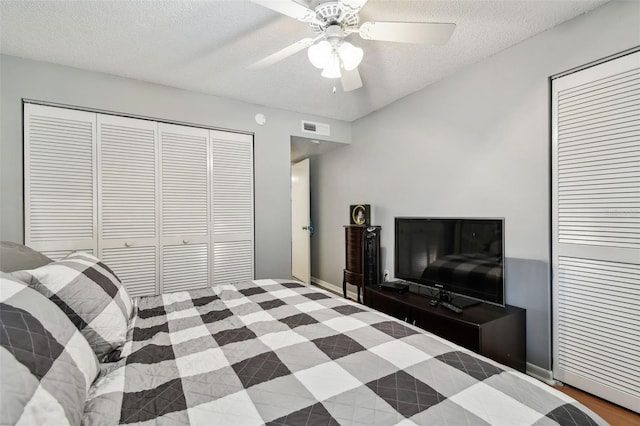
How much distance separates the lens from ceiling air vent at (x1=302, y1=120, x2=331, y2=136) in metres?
3.62

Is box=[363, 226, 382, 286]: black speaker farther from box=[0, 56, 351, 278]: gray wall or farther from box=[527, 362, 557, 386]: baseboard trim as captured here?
box=[527, 362, 557, 386]: baseboard trim

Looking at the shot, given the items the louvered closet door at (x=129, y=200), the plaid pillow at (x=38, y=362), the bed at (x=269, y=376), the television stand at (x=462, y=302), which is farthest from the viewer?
the louvered closet door at (x=129, y=200)

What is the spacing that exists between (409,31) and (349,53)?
0.34m

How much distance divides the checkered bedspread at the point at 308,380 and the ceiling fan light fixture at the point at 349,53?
1.49 metres

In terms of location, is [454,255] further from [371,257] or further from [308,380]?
[308,380]

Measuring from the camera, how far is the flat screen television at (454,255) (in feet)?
6.69

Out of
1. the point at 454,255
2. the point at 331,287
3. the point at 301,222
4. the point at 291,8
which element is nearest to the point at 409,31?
the point at 291,8

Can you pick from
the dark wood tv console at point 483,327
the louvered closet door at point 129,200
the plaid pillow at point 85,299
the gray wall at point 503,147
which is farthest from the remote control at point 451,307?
the louvered closet door at point 129,200

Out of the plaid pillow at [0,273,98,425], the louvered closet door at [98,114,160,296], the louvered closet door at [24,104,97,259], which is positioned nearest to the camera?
the plaid pillow at [0,273,98,425]

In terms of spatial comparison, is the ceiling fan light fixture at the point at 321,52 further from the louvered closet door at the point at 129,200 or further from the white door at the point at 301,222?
the white door at the point at 301,222

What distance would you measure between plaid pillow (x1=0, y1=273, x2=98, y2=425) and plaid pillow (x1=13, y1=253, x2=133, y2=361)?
0.20 m

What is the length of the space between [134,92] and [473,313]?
3.52 m

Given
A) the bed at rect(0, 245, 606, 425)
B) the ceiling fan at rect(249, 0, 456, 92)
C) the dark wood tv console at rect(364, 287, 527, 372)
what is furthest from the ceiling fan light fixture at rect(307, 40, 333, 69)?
the dark wood tv console at rect(364, 287, 527, 372)

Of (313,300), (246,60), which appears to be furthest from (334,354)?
(246,60)
